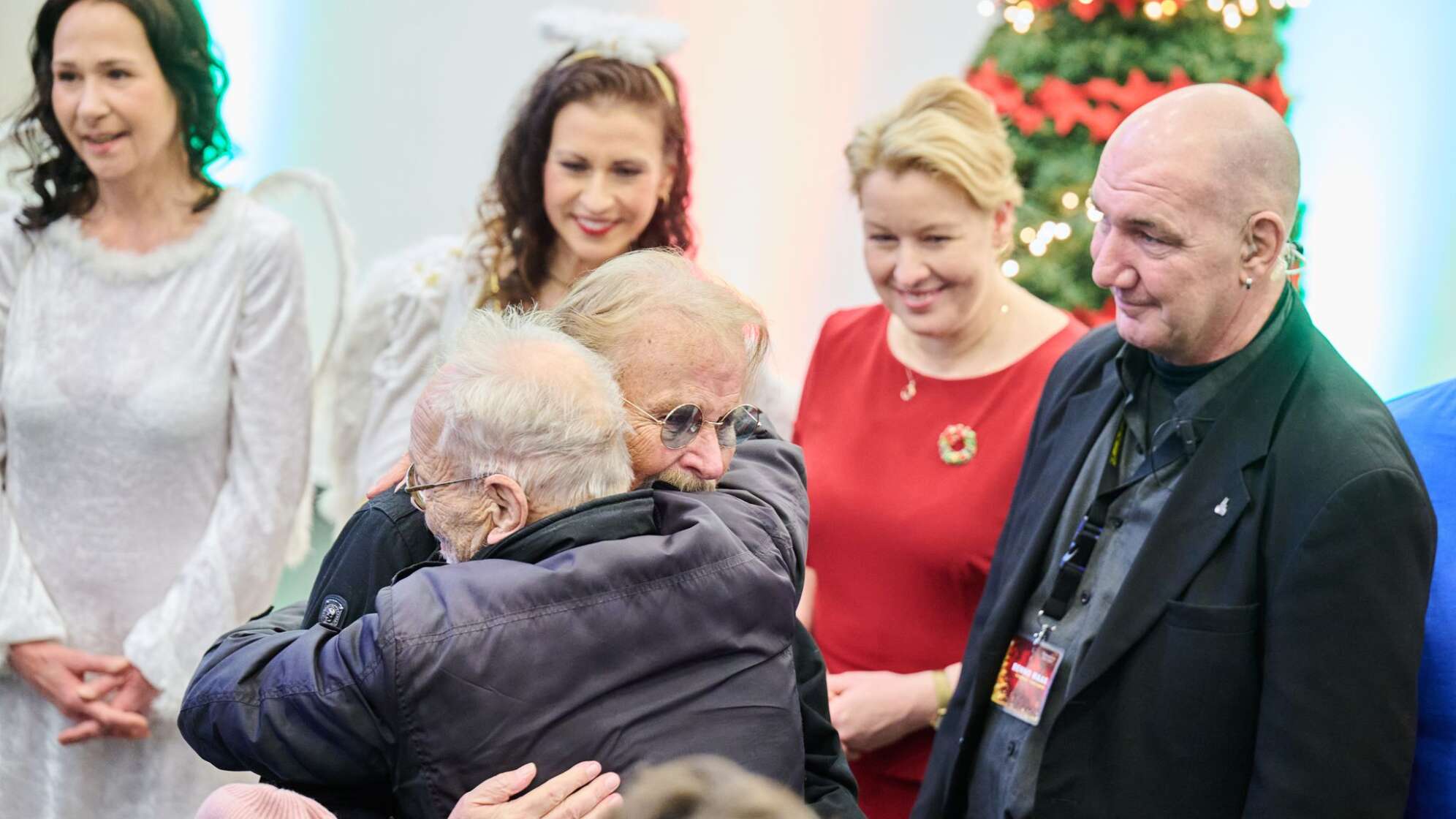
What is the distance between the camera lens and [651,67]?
9.29 ft

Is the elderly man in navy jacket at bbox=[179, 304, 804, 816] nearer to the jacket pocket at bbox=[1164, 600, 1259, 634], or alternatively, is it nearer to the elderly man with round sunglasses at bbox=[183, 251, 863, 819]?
the elderly man with round sunglasses at bbox=[183, 251, 863, 819]

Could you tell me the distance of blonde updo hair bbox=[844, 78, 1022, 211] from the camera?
261 centimetres

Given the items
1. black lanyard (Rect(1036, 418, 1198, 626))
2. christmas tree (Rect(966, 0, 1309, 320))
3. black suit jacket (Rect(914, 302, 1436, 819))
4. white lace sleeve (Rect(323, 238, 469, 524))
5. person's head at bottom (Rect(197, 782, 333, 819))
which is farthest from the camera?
christmas tree (Rect(966, 0, 1309, 320))

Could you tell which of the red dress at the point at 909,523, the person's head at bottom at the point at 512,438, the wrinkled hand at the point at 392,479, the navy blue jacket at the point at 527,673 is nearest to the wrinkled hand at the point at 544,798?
the navy blue jacket at the point at 527,673

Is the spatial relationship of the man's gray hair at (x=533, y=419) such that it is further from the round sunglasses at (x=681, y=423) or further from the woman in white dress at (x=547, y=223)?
the woman in white dress at (x=547, y=223)

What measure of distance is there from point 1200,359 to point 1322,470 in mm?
288

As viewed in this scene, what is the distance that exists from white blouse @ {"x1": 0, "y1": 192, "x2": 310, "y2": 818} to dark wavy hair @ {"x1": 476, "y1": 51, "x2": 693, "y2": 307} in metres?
0.48

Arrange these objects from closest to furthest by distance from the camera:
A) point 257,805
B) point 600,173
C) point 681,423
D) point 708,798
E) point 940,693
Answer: point 708,798, point 257,805, point 681,423, point 940,693, point 600,173

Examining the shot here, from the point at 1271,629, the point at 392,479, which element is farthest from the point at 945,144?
the point at 392,479

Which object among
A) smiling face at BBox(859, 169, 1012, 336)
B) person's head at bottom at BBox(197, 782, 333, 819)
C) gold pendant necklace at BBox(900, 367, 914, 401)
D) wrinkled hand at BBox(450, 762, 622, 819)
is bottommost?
person's head at bottom at BBox(197, 782, 333, 819)

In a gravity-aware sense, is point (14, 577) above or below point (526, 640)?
below

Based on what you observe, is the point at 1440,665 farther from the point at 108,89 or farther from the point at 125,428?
the point at 108,89

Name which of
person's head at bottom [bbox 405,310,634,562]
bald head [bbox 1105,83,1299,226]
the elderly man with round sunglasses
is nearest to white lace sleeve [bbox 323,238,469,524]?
the elderly man with round sunglasses

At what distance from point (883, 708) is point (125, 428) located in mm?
1558
